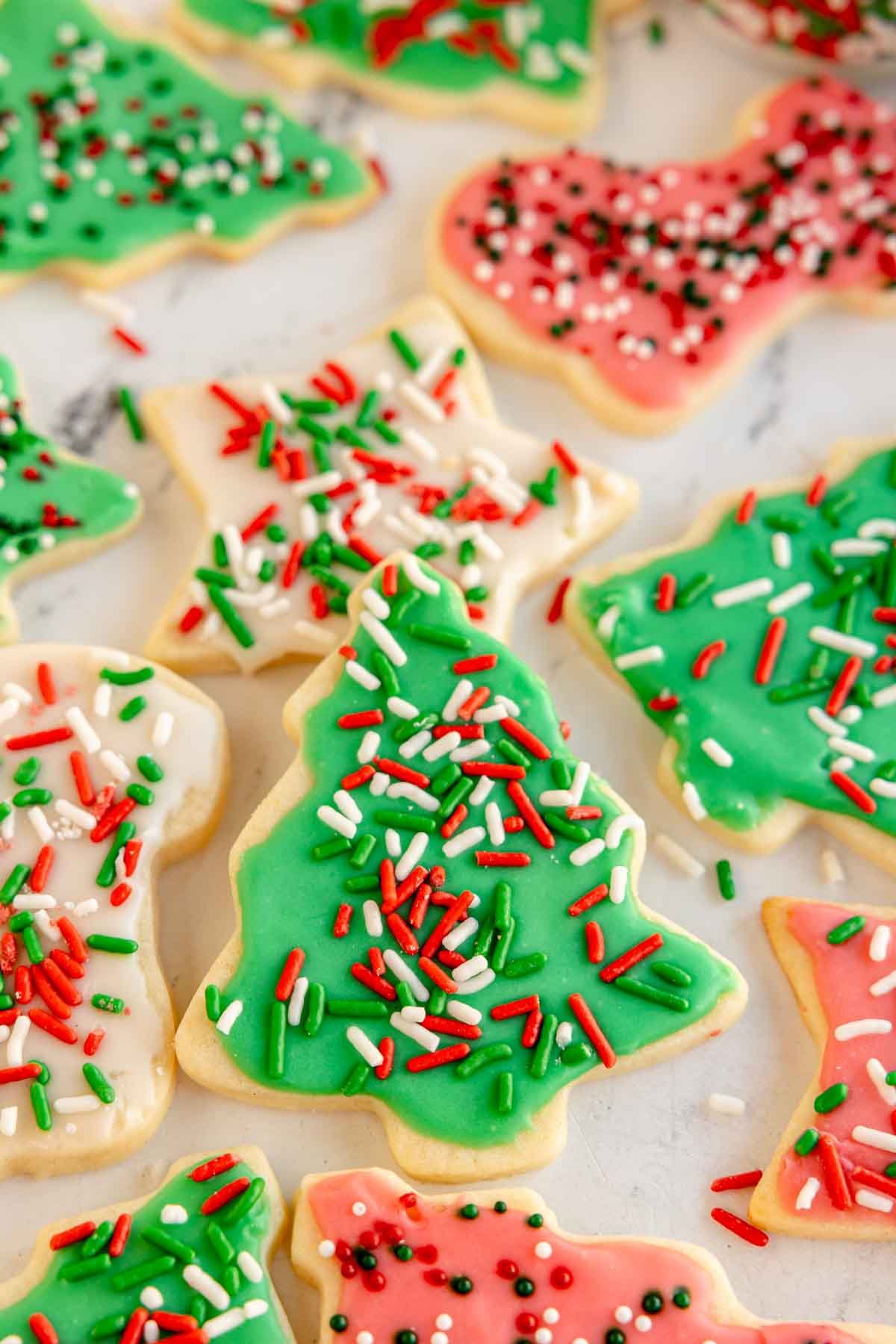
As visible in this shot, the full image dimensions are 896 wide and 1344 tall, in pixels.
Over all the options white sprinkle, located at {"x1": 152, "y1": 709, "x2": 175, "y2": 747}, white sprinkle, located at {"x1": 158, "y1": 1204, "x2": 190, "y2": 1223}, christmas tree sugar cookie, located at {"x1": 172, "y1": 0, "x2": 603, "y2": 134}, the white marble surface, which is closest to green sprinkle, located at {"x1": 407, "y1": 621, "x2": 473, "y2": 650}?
the white marble surface

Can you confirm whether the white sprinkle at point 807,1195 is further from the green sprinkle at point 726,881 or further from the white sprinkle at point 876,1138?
the green sprinkle at point 726,881

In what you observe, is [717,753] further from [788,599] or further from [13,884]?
[13,884]

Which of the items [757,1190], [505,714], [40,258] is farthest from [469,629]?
[40,258]

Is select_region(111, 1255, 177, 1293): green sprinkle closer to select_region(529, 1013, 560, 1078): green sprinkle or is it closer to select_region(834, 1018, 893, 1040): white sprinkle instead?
select_region(529, 1013, 560, 1078): green sprinkle

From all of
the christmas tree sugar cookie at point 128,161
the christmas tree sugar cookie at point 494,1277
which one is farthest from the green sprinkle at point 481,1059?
the christmas tree sugar cookie at point 128,161

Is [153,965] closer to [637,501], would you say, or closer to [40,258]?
[637,501]

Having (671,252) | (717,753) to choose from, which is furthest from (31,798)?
(671,252)
